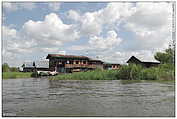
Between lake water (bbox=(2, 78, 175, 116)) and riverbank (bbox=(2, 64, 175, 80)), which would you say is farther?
riverbank (bbox=(2, 64, 175, 80))

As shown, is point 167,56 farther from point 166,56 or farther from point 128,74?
point 128,74

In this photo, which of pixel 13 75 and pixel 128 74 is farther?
pixel 128 74

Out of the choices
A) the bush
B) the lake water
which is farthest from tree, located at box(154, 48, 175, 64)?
the bush

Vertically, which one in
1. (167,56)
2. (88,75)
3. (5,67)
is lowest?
(88,75)

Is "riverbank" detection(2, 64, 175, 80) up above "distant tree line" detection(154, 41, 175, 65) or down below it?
below

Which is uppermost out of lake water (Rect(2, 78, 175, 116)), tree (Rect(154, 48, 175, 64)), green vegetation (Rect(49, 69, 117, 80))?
tree (Rect(154, 48, 175, 64))

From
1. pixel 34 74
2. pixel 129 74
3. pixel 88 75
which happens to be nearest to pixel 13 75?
pixel 34 74

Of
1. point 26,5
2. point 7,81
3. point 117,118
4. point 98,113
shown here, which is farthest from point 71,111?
point 26,5

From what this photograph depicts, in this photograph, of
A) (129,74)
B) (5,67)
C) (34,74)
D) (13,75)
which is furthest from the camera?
(129,74)

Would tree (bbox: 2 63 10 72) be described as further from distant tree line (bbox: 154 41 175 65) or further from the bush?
distant tree line (bbox: 154 41 175 65)

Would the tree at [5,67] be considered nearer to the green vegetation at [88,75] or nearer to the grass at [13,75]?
the grass at [13,75]

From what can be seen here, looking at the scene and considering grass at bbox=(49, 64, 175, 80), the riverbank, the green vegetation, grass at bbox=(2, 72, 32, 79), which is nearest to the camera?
grass at bbox=(2, 72, 32, 79)

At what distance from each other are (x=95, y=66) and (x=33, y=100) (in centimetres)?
168

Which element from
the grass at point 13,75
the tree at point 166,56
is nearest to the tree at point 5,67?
the grass at point 13,75
